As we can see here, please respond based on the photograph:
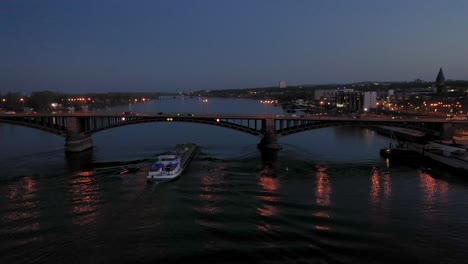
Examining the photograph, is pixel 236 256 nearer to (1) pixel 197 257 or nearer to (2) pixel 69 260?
(1) pixel 197 257

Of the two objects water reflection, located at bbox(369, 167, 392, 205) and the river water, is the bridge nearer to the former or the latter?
the river water

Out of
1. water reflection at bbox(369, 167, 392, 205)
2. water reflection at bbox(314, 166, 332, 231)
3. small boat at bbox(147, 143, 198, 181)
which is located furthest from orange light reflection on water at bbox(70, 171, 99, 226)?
water reflection at bbox(369, 167, 392, 205)

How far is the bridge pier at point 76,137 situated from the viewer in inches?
2306

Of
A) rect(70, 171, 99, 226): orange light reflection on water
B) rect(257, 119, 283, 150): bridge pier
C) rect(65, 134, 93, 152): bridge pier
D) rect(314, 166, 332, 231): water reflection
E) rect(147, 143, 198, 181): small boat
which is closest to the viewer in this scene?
rect(314, 166, 332, 231): water reflection

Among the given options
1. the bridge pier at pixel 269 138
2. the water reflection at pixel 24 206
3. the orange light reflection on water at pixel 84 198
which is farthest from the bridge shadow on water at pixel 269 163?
the water reflection at pixel 24 206

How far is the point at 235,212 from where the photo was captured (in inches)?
1137

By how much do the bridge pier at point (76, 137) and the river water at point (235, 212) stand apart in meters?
6.63

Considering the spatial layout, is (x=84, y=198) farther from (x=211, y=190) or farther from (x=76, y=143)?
(x=76, y=143)

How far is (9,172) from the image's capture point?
4391 cm

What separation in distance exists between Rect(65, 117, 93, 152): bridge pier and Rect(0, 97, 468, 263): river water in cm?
663

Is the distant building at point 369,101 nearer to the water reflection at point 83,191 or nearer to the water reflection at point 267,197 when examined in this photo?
the water reflection at point 267,197

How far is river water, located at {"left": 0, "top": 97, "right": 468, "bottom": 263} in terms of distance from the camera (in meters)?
22.1

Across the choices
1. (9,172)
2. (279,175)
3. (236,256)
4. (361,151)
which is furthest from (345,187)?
(9,172)

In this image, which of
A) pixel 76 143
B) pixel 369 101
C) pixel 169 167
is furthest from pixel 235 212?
pixel 369 101
